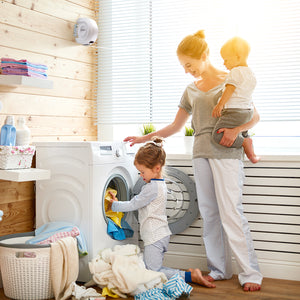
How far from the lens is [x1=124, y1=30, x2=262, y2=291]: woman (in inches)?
Result: 101

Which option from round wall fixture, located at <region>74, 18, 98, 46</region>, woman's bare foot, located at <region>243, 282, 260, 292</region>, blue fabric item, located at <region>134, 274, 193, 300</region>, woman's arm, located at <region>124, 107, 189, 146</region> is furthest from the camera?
round wall fixture, located at <region>74, 18, 98, 46</region>

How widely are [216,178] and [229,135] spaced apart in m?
0.28

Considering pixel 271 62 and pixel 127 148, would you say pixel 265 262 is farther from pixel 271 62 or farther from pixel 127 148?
pixel 271 62

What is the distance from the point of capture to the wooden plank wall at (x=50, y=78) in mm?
2729

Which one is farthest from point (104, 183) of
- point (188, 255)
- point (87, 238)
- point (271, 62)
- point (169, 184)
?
point (271, 62)

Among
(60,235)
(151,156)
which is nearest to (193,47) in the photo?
(151,156)

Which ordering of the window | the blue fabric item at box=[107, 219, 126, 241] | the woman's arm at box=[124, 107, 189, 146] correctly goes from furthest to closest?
the window, the woman's arm at box=[124, 107, 189, 146], the blue fabric item at box=[107, 219, 126, 241]

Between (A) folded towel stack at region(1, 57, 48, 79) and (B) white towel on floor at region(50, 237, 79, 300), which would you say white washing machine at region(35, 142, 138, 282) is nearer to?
(B) white towel on floor at region(50, 237, 79, 300)

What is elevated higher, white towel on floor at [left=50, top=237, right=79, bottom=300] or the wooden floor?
white towel on floor at [left=50, top=237, right=79, bottom=300]

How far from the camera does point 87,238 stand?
2572 millimetres

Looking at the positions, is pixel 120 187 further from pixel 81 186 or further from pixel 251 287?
pixel 251 287

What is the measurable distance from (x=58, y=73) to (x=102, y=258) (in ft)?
4.68

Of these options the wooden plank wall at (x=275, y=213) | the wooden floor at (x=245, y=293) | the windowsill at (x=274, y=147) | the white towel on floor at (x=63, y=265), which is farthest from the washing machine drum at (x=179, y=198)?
the white towel on floor at (x=63, y=265)

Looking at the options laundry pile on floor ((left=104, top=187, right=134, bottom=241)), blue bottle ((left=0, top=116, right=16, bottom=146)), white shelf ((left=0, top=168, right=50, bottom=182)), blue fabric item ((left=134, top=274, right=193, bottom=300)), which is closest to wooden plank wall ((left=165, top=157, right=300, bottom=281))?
blue fabric item ((left=134, top=274, right=193, bottom=300))
